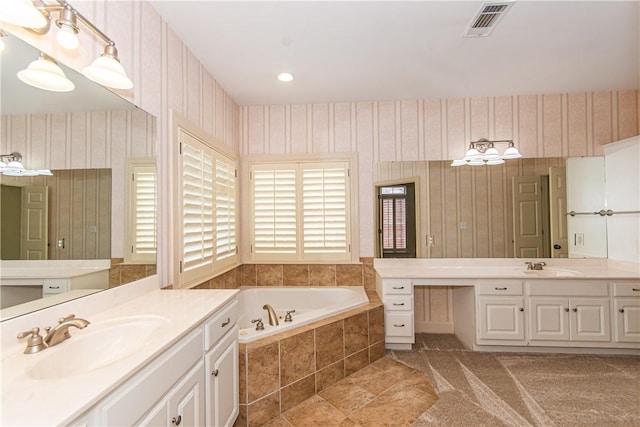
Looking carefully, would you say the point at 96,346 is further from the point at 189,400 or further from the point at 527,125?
the point at 527,125

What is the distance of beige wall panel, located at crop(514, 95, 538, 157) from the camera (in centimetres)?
314

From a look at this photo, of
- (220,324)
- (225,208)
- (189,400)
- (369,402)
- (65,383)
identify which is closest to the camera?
(65,383)

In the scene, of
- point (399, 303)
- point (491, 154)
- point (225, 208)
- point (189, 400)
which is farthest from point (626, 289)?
point (225, 208)

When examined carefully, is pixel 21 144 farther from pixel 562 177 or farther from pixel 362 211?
pixel 562 177

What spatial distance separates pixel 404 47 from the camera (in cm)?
225

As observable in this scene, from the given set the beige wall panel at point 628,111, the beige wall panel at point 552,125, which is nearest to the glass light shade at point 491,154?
the beige wall panel at point 552,125

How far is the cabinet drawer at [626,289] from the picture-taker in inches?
101

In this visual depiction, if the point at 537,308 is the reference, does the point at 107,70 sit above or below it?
above

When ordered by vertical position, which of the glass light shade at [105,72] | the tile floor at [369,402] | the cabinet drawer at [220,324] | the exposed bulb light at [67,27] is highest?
the exposed bulb light at [67,27]

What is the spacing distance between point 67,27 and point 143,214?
91 cm

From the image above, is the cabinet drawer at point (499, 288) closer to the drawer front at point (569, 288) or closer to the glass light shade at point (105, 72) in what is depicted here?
the drawer front at point (569, 288)

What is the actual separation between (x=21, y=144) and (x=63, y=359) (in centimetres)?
78

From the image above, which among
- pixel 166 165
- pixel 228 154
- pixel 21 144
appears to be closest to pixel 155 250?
pixel 166 165

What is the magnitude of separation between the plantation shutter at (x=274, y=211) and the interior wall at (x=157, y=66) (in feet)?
2.97
